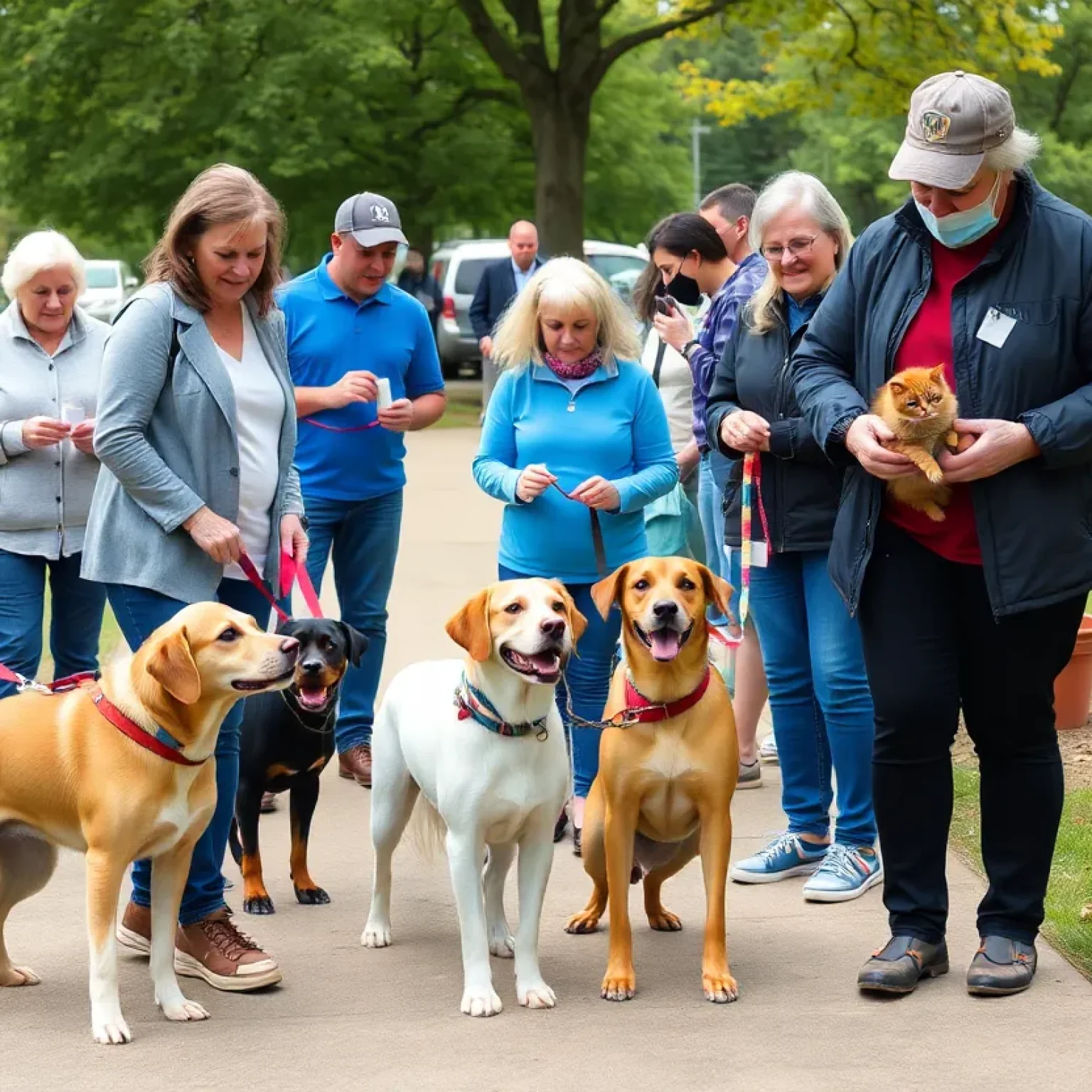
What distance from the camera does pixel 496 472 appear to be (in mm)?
5906

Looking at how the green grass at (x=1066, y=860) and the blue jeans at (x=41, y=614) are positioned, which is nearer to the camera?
the green grass at (x=1066, y=860)

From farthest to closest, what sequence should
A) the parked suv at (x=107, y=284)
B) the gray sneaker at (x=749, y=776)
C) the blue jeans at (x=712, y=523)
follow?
1. the parked suv at (x=107, y=284)
2. the gray sneaker at (x=749, y=776)
3. the blue jeans at (x=712, y=523)

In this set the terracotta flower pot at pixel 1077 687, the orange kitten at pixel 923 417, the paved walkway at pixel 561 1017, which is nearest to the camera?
the paved walkway at pixel 561 1017

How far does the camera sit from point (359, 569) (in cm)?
690

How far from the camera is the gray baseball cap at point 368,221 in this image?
21.3 feet

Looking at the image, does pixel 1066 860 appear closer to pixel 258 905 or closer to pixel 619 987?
pixel 619 987

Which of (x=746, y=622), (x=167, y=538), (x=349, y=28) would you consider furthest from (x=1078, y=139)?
(x=167, y=538)

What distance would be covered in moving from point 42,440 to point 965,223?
3.10 meters

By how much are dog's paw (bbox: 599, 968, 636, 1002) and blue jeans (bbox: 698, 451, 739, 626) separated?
2.33m

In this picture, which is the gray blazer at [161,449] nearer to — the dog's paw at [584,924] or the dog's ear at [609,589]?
the dog's ear at [609,589]

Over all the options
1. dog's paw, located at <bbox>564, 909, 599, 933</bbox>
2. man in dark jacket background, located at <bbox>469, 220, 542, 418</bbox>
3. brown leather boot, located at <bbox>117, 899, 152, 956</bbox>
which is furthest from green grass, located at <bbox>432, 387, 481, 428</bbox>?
brown leather boot, located at <bbox>117, 899, 152, 956</bbox>

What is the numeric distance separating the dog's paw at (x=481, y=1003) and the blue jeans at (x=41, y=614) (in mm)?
1941

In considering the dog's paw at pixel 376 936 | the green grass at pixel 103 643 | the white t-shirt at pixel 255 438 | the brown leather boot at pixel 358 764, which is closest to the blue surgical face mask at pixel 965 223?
the white t-shirt at pixel 255 438

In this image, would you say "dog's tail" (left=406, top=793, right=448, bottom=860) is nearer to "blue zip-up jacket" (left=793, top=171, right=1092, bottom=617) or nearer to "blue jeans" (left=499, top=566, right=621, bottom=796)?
"blue jeans" (left=499, top=566, right=621, bottom=796)
